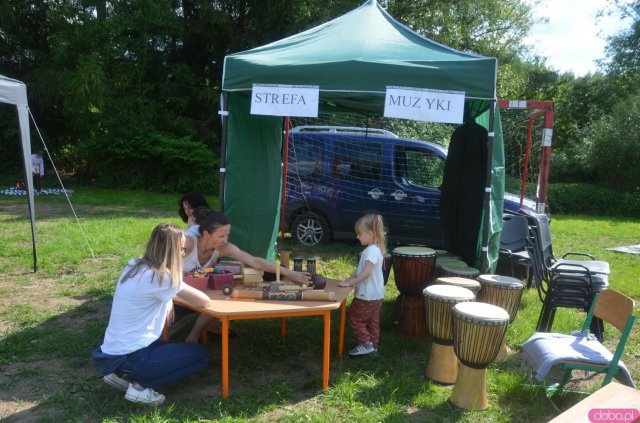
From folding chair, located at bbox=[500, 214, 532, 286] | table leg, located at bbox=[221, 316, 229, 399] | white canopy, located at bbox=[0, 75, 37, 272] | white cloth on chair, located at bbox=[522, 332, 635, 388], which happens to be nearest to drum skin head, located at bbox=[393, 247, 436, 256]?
white cloth on chair, located at bbox=[522, 332, 635, 388]

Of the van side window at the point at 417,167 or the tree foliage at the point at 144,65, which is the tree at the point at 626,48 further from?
the van side window at the point at 417,167

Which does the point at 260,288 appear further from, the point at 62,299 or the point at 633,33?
the point at 633,33

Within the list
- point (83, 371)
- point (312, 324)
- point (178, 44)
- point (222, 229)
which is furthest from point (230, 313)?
point (178, 44)

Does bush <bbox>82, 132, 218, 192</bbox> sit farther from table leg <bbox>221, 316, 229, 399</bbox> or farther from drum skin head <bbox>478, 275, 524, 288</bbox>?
table leg <bbox>221, 316, 229, 399</bbox>

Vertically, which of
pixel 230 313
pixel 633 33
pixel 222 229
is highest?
pixel 633 33

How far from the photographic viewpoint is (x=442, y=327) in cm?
375

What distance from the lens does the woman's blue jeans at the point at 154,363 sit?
10.3 feet

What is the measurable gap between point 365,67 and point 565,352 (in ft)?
8.45

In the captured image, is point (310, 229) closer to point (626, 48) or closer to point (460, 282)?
point (460, 282)

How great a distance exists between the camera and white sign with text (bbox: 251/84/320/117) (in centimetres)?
440

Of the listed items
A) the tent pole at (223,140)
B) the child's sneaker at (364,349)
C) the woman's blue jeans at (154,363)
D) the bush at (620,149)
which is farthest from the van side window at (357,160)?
the bush at (620,149)

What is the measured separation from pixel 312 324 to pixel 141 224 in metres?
5.52

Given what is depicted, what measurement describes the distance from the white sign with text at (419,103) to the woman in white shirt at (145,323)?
2.02m

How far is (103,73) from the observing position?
14.5 meters
